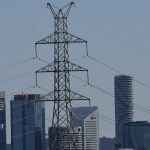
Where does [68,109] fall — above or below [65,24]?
below

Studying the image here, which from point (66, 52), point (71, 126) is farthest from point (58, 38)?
point (71, 126)

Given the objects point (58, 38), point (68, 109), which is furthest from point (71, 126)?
point (58, 38)

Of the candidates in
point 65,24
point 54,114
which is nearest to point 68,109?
point 54,114

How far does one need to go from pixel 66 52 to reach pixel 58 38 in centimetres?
156

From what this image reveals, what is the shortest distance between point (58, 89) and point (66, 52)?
3.88 meters

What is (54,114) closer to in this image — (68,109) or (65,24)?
(68,109)

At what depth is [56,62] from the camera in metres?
104

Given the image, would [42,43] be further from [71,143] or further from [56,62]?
[71,143]

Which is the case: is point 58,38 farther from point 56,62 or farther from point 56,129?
point 56,129

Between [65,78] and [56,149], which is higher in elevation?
[65,78]

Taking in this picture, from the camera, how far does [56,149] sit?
10381 cm

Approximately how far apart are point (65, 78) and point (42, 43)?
4.10 metres

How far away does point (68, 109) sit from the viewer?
10356 centimetres

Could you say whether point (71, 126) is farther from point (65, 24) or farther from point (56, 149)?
point (65, 24)
